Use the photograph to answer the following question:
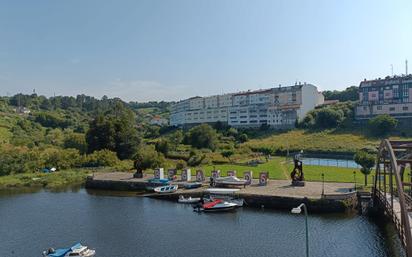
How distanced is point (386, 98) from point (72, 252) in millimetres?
109288

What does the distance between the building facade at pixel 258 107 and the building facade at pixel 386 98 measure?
58.7 ft

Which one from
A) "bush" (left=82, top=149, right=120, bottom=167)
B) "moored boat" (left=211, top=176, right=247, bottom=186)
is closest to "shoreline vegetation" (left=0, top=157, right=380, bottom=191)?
"bush" (left=82, top=149, right=120, bottom=167)

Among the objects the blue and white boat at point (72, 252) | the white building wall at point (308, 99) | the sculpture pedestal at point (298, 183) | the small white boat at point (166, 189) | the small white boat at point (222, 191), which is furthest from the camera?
the white building wall at point (308, 99)

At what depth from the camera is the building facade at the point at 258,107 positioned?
12925 centimetres

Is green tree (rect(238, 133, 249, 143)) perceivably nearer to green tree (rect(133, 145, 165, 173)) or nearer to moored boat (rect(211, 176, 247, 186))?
green tree (rect(133, 145, 165, 173))

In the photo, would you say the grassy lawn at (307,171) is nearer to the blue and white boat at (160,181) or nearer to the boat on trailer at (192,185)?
the blue and white boat at (160,181)

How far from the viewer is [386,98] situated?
11775 centimetres

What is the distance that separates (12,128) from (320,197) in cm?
10571

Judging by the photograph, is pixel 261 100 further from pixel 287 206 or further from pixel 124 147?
pixel 287 206

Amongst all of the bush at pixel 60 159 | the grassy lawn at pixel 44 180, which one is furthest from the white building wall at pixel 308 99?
the grassy lawn at pixel 44 180

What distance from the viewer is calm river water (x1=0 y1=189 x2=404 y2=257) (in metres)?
30.7

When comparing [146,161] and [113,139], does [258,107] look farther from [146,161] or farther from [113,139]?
[146,161]

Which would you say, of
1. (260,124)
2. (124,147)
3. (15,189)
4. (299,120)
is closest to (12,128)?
(124,147)

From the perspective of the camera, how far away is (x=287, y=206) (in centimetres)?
4197
